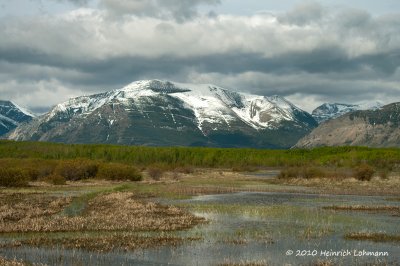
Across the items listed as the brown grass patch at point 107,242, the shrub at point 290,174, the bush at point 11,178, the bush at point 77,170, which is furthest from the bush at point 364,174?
the brown grass patch at point 107,242

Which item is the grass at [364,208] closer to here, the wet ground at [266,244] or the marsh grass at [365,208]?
the marsh grass at [365,208]

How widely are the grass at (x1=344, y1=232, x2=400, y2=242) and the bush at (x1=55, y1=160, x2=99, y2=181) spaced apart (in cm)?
8464

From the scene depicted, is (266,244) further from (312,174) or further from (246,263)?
(312,174)

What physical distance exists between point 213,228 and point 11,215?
800 inches

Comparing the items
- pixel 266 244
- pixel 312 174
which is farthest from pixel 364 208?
pixel 312 174

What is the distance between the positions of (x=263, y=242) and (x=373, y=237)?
358 inches

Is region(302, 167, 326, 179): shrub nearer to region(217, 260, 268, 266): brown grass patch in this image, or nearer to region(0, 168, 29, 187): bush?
region(0, 168, 29, 187): bush

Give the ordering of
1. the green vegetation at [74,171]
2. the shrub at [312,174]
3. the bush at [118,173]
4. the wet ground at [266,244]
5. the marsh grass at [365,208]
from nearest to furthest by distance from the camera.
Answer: the wet ground at [266,244], the marsh grass at [365,208], the green vegetation at [74,171], the bush at [118,173], the shrub at [312,174]

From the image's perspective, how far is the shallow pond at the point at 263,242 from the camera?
31.3 metres

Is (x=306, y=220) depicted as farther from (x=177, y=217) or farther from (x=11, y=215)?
(x=11, y=215)

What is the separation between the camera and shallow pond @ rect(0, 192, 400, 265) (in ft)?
103

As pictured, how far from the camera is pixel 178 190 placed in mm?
86750

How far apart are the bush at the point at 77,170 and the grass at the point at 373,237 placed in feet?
278

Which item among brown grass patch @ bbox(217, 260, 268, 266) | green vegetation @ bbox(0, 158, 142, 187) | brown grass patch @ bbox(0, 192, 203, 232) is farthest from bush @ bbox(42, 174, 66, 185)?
brown grass patch @ bbox(217, 260, 268, 266)
